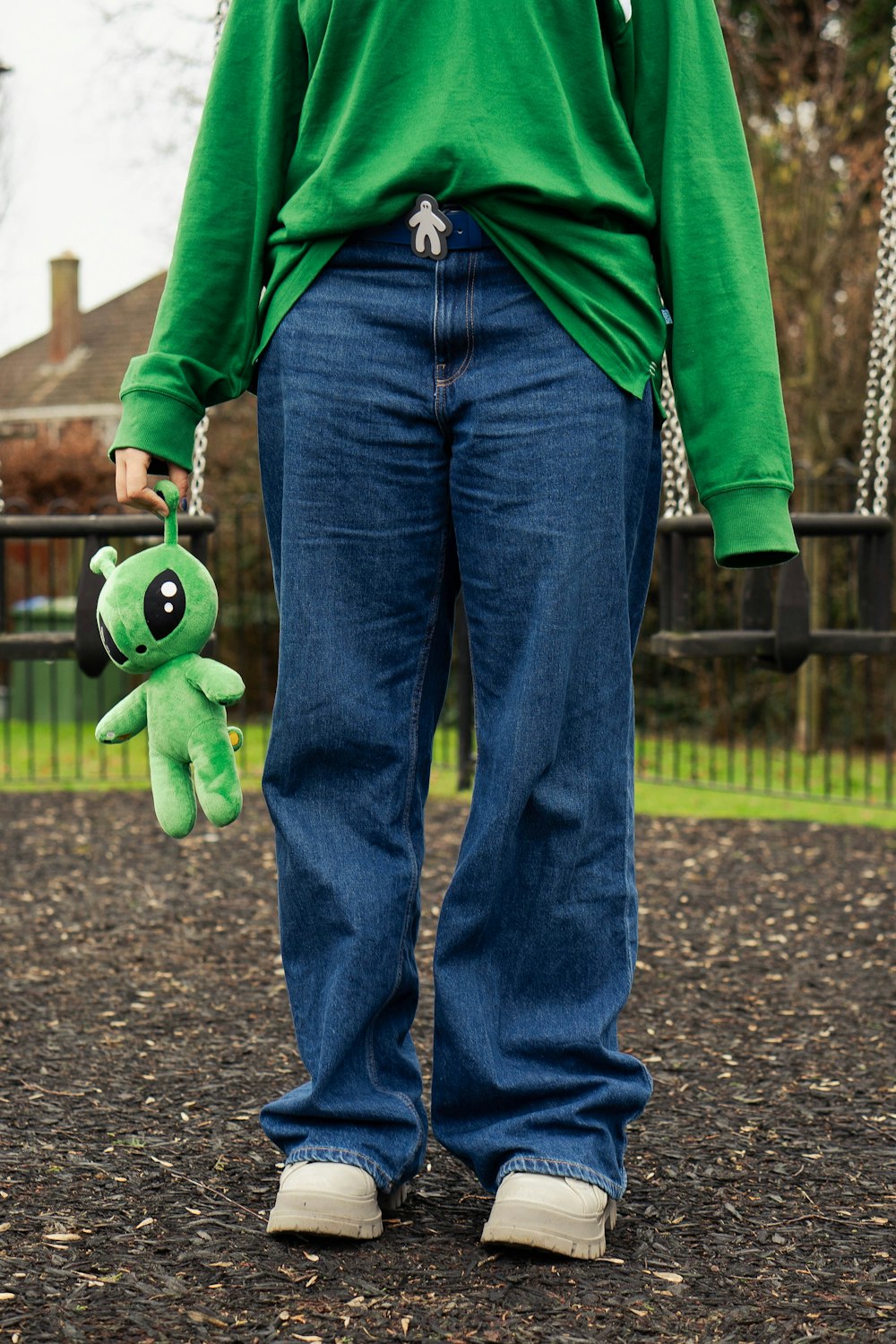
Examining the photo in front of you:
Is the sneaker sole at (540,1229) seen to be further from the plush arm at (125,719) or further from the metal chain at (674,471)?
the metal chain at (674,471)

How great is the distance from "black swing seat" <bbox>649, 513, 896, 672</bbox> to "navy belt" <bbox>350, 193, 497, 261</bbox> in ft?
6.63

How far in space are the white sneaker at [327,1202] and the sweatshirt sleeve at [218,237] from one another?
3.00 feet

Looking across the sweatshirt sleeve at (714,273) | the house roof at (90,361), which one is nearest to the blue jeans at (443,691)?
the sweatshirt sleeve at (714,273)

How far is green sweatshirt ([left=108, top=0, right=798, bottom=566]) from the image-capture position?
1717 mm

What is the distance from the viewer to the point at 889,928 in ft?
13.5

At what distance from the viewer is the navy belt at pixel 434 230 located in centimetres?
173

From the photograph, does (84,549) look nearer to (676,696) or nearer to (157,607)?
(157,607)

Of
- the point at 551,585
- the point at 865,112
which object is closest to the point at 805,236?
the point at 865,112

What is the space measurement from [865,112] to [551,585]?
9.66m

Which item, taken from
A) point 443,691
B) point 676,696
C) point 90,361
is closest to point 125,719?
point 443,691

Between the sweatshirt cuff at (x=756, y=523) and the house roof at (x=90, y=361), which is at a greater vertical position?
the house roof at (x=90, y=361)

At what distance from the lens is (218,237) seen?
1.88m

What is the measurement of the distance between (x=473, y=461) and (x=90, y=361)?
80.5 feet

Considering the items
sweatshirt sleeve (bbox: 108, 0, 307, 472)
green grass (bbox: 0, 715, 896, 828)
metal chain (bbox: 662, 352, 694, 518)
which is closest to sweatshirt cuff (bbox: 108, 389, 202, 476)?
sweatshirt sleeve (bbox: 108, 0, 307, 472)
